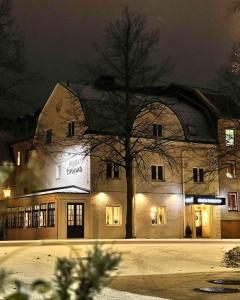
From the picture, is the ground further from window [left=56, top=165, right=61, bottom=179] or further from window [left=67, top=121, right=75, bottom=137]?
window [left=56, top=165, right=61, bottom=179]

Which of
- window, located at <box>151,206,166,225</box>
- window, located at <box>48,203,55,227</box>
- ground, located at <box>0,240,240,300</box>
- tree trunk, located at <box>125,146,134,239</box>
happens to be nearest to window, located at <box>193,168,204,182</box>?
window, located at <box>151,206,166,225</box>

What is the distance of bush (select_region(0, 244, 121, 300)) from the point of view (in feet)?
7.59

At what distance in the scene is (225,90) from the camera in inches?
1219

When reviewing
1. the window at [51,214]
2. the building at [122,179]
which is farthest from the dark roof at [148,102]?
the window at [51,214]

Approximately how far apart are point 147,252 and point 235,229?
87.2 ft

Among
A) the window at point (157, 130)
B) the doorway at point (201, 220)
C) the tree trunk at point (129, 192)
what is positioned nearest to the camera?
the tree trunk at point (129, 192)

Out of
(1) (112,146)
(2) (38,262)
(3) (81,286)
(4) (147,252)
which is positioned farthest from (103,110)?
(3) (81,286)

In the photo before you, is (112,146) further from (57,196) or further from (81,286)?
(81,286)

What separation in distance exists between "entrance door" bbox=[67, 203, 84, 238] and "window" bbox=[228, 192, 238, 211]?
14.0 meters

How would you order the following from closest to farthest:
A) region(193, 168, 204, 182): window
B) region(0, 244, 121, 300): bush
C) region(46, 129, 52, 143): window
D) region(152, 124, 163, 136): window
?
region(0, 244, 121, 300): bush, region(152, 124, 163, 136): window, region(193, 168, 204, 182): window, region(46, 129, 52, 143): window

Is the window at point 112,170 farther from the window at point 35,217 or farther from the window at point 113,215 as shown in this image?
the window at point 35,217

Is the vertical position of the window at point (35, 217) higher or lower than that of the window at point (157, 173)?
lower

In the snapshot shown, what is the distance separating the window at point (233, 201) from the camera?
51.3 m

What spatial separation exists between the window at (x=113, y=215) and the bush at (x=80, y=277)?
42555 mm
